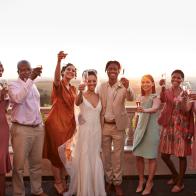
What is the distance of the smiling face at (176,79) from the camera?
4570mm

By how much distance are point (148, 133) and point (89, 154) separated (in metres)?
0.77

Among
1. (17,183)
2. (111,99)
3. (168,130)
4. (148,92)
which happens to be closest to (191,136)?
(168,130)

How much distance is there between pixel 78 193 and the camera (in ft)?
13.9

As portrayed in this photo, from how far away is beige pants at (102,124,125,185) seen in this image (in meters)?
4.39

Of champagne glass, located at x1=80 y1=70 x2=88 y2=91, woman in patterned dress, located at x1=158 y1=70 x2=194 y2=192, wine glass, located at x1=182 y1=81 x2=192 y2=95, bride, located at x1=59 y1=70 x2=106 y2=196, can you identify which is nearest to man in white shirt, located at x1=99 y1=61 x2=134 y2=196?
bride, located at x1=59 y1=70 x2=106 y2=196

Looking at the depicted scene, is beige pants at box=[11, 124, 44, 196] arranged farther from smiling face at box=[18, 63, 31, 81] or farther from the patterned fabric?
the patterned fabric

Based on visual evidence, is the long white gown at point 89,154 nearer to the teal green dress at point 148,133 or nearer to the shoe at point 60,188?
the shoe at point 60,188

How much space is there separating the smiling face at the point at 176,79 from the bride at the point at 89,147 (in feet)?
3.13

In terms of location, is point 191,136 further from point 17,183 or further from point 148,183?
point 17,183

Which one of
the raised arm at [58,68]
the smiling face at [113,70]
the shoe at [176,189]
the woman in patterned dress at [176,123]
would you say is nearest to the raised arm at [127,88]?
the smiling face at [113,70]

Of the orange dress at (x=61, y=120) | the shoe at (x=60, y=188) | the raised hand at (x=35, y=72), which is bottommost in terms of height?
the shoe at (x=60, y=188)

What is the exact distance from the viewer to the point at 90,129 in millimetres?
4270

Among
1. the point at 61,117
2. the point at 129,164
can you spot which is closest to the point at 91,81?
the point at 61,117

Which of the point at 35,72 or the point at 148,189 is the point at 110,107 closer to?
the point at 35,72
